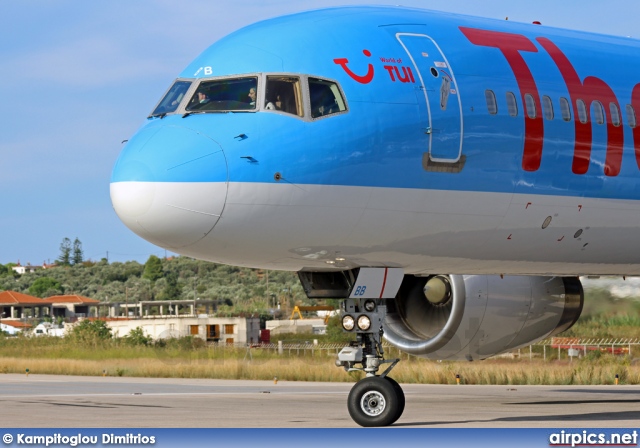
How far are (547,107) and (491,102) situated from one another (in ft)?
3.22

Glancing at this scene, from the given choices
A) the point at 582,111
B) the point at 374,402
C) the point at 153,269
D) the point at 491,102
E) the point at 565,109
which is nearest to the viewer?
the point at 374,402

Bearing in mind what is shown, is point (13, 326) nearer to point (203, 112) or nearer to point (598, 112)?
point (598, 112)

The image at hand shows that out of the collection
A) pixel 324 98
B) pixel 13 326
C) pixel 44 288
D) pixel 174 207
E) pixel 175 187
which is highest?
pixel 44 288

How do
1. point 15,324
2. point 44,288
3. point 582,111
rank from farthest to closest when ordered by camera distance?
point 44,288 → point 15,324 → point 582,111

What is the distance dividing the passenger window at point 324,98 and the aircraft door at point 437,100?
42.9 inches

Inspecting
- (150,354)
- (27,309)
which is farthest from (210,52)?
(27,309)

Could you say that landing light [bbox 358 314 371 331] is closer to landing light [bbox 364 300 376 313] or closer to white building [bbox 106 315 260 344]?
landing light [bbox 364 300 376 313]

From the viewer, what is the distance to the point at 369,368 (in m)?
16.2

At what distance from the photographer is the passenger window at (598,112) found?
17219 mm

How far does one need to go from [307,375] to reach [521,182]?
64.6 ft

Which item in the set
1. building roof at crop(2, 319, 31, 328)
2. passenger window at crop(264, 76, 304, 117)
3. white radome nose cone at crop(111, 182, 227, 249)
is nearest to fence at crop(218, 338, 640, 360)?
passenger window at crop(264, 76, 304, 117)

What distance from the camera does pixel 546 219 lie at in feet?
54.6

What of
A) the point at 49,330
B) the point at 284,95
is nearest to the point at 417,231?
the point at 284,95

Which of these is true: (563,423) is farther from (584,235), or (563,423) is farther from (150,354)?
(150,354)
